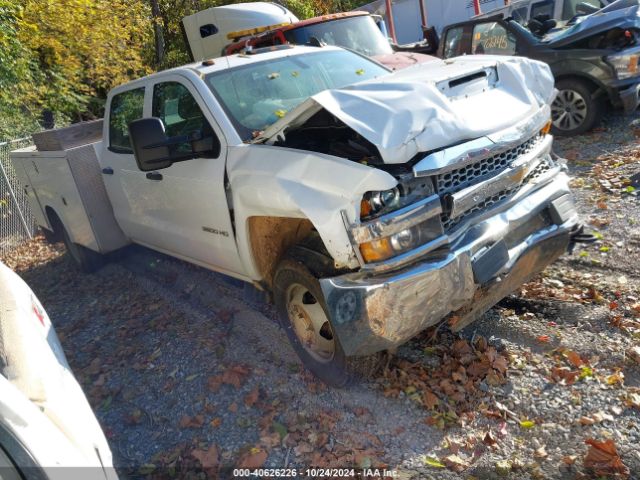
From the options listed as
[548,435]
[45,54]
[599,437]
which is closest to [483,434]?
[548,435]

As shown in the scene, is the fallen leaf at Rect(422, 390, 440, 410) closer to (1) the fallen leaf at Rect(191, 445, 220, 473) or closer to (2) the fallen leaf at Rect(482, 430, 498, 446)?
(2) the fallen leaf at Rect(482, 430, 498, 446)

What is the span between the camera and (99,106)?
60.6 feet

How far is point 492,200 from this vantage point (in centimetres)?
322

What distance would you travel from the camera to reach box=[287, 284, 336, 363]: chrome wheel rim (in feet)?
11.2

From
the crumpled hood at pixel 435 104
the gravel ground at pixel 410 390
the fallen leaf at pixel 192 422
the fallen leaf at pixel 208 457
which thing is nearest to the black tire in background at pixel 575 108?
the gravel ground at pixel 410 390

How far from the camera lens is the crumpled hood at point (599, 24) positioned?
7066 millimetres

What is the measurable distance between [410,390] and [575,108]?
5.66 m

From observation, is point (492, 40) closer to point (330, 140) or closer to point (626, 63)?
point (626, 63)

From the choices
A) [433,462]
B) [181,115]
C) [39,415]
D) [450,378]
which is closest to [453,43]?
[181,115]

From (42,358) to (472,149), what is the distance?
232cm

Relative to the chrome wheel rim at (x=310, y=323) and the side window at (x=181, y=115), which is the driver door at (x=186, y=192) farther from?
the chrome wheel rim at (x=310, y=323)

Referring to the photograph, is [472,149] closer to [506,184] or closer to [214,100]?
[506,184]

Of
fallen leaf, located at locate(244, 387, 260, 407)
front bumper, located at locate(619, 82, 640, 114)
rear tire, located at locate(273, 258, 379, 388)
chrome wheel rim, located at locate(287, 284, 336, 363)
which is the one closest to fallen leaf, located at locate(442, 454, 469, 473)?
rear tire, located at locate(273, 258, 379, 388)

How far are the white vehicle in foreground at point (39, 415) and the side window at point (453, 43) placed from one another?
826cm
